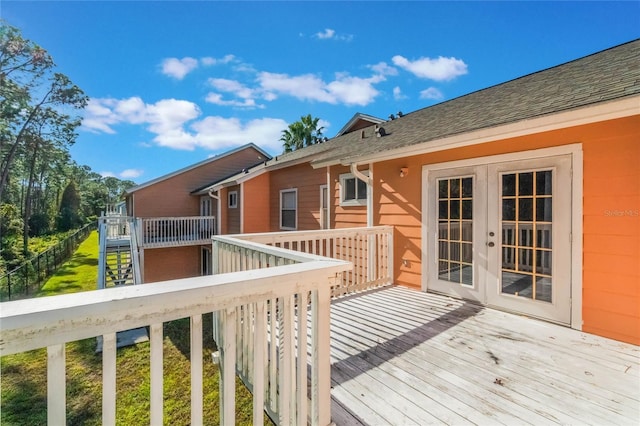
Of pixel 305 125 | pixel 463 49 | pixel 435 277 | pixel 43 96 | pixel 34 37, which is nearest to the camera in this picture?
pixel 435 277

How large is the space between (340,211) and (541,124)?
4359 mm

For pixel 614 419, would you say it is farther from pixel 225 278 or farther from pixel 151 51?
pixel 151 51

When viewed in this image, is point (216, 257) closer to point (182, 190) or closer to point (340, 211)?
point (340, 211)

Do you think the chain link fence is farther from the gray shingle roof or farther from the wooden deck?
the wooden deck

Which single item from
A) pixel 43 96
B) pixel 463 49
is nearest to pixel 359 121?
pixel 463 49

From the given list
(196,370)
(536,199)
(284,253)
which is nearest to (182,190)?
(284,253)

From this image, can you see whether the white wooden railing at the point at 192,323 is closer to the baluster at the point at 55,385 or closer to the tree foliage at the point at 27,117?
the baluster at the point at 55,385

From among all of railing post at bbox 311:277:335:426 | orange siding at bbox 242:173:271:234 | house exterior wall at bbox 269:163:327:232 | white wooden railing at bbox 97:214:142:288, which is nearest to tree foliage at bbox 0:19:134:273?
white wooden railing at bbox 97:214:142:288

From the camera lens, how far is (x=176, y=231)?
482 inches

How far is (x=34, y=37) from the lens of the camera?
49.2 ft

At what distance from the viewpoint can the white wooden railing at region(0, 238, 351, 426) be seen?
0.98 meters

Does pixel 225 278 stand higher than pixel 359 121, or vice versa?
pixel 359 121

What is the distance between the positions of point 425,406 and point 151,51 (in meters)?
11.4

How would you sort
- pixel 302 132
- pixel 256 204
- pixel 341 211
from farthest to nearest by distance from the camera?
pixel 302 132 → pixel 256 204 → pixel 341 211
